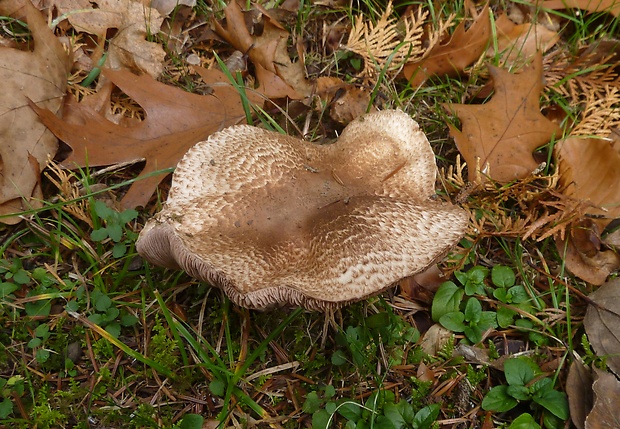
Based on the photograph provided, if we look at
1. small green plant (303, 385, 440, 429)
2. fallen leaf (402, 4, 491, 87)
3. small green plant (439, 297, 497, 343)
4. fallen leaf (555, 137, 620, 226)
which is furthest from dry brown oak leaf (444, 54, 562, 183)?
small green plant (303, 385, 440, 429)

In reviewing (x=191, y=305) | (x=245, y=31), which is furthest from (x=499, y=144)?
(x=191, y=305)

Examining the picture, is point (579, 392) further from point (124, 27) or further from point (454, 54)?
point (124, 27)

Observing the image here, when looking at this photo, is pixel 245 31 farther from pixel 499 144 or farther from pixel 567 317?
pixel 567 317

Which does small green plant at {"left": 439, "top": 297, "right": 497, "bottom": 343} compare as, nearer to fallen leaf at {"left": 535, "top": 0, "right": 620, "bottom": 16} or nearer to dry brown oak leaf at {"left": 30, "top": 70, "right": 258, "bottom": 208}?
dry brown oak leaf at {"left": 30, "top": 70, "right": 258, "bottom": 208}

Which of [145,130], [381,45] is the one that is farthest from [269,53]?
[145,130]

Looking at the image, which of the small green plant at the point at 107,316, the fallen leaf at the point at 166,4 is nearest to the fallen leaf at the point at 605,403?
the small green plant at the point at 107,316
